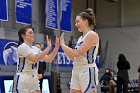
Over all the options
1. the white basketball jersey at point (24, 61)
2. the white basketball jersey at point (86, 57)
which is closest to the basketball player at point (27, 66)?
the white basketball jersey at point (24, 61)

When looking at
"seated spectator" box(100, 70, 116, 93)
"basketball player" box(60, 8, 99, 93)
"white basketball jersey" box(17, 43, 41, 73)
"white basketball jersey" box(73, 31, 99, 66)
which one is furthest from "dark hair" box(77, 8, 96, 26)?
"seated spectator" box(100, 70, 116, 93)

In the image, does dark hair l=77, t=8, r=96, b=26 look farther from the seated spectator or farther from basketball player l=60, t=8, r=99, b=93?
the seated spectator

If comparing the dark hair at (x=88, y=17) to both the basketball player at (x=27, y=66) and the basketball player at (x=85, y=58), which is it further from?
the basketball player at (x=27, y=66)

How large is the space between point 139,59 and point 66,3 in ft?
23.9

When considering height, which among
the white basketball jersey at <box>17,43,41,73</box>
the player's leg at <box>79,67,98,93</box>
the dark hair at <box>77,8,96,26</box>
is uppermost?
the dark hair at <box>77,8,96,26</box>

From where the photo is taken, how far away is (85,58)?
4.59 metres

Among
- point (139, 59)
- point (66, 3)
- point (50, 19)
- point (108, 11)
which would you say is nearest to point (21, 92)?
point (50, 19)

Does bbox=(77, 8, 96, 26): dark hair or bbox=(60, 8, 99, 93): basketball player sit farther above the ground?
bbox=(77, 8, 96, 26): dark hair

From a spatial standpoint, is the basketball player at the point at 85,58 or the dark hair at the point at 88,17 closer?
the basketball player at the point at 85,58

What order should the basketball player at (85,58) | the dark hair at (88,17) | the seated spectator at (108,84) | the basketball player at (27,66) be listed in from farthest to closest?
1. the seated spectator at (108,84)
2. the basketball player at (27,66)
3. the dark hair at (88,17)
4. the basketball player at (85,58)

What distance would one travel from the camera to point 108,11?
67.2 ft

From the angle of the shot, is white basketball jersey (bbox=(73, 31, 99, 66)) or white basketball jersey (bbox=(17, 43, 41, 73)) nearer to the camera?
white basketball jersey (bbox=(73, 31, 99, 66))

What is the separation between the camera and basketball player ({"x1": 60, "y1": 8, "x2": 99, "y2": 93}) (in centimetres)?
450

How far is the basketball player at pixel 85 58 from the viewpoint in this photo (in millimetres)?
4504
